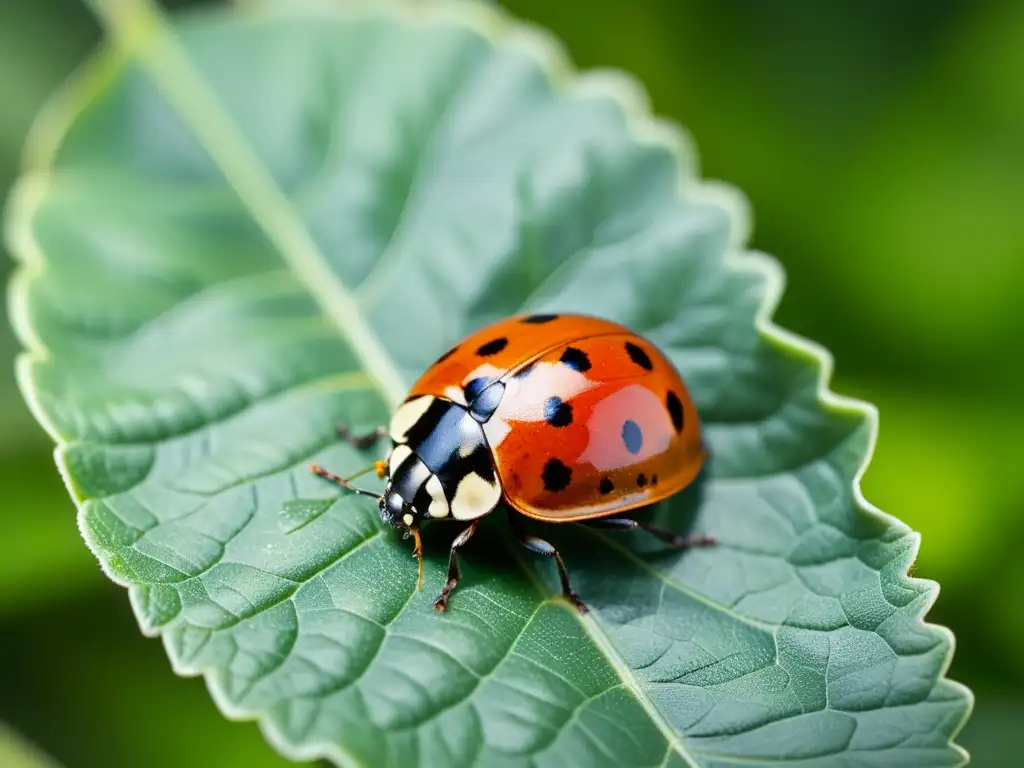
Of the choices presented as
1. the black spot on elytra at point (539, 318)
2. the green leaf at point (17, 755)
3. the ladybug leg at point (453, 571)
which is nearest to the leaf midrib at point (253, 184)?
the ladybug leg at point (453, 571)

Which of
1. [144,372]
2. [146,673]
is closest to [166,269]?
[144,372]

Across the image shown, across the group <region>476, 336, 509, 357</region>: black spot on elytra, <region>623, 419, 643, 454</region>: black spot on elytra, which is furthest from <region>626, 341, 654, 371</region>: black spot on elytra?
<region>476, 336, 509, 357</region>: black spot on elytra

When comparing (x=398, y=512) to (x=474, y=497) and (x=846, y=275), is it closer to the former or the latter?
(x=474, y=497)

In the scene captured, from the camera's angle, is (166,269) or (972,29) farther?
(972,29)

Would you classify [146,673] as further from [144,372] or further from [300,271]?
[300,271]

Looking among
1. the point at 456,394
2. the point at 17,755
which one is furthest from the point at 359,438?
the point at 17,755
